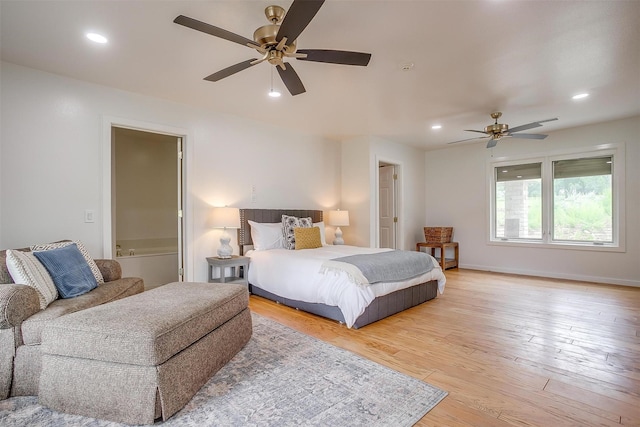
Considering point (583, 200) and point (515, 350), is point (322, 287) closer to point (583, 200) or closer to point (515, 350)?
point (515, 350)

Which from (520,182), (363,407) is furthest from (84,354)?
(520,182)

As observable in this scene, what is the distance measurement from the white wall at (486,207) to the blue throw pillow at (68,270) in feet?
20.4

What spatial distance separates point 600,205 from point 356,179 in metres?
3.97

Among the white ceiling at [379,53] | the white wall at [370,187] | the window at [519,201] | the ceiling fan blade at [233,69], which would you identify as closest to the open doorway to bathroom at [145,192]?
the white ceiling at [379,53]

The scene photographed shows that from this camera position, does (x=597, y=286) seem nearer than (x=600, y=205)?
Yes

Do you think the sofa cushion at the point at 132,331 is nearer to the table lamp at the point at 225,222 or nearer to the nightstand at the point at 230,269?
the nightstand at the point at 230,269

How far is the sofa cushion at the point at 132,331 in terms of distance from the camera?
1592 millimetres

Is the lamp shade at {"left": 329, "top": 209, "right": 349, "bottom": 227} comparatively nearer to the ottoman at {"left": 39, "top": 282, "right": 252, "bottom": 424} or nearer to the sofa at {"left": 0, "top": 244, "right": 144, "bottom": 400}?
the ottoman at {"left": 39, "top": 282, "right": 252, "bottom": 424}

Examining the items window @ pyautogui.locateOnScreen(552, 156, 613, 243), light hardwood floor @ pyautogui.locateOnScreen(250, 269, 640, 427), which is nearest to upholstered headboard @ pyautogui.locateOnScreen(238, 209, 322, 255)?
light hardwood floor @ pyautogui.locateOnScreen(250, 269, 640, 427)

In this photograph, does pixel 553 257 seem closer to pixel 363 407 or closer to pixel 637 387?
pixel 637 387

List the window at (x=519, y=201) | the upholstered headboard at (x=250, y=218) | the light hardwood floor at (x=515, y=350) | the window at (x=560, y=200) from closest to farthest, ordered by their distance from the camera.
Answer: the light hardwood floor at (x=515, y=350)
the upholstered headboard at (x=250, y=218)
the window at (x=560, y=200)
the window at (x=519, y=201)

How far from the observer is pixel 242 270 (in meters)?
4.38

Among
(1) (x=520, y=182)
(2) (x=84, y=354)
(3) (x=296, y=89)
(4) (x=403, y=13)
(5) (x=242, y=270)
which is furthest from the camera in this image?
(1) (x=520, y=182)

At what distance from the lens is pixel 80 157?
3.23m
